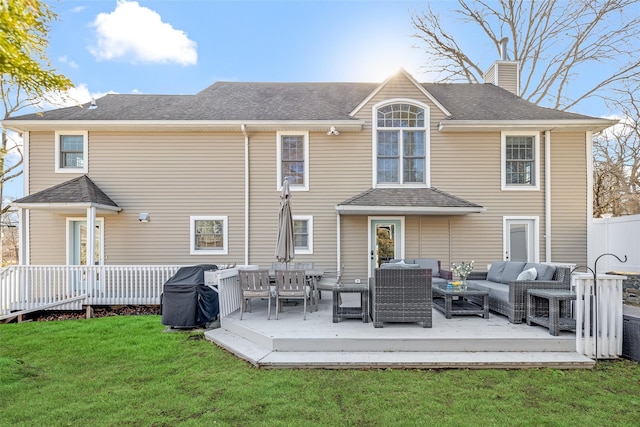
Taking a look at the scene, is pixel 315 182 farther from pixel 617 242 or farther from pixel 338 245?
pixel 617 242

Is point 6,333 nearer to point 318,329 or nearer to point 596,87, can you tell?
point 318,329

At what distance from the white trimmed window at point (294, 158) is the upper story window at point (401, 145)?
2.13 meters

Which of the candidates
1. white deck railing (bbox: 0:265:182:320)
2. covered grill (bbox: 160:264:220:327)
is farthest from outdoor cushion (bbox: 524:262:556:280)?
white deck railing (bbox: 0:265:182:320)

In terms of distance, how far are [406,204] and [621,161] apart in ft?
44.4

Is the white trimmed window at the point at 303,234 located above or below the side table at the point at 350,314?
above

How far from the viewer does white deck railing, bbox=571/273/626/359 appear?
178 inches

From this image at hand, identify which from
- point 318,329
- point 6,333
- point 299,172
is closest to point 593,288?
point 318,329

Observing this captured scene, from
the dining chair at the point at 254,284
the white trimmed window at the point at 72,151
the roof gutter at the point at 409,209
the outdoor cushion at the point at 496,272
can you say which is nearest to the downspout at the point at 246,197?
the roof gutter at the point at 409,209

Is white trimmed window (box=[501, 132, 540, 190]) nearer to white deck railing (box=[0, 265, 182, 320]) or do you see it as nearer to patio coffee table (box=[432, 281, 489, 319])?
patio coffee table (box=[432, 281, 489, 319])

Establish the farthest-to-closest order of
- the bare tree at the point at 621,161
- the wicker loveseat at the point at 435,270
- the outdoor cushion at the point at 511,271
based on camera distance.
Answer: the bare tree at the point at 621,161 < the wicker loveseat at the point at 435,270 < the outdoor cushion at the point at 511,271

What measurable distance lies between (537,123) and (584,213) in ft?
9.95

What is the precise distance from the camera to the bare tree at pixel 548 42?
14750mm

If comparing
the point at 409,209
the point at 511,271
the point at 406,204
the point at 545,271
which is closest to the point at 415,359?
the point at 545,271

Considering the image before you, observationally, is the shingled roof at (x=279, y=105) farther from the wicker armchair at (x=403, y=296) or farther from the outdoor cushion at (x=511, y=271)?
the wicker armchair at (x=403, y=296)
